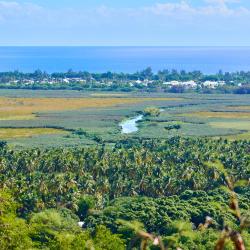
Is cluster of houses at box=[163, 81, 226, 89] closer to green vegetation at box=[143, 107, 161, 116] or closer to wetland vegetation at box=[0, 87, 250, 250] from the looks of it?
green vegetation at box=[143, 107, 161, 116]

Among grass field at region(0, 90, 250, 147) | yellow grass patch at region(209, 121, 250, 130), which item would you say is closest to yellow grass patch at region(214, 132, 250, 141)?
grass field at region(0, 90, 250, 147)

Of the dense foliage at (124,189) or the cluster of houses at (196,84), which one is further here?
the cluster of houses at (196,84)

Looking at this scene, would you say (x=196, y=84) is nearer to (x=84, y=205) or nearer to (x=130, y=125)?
(x=130, y=125)

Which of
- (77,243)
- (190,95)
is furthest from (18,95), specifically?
(77,243)

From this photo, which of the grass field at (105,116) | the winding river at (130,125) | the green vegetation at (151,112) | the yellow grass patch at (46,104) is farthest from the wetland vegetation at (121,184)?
the yellow grass patch at (46,104)

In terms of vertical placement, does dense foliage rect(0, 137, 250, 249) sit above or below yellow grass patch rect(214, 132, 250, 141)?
above

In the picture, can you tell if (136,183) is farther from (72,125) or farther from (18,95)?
(18,95)

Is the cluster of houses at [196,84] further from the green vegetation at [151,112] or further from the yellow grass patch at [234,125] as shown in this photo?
the yellow grass patch at [234,125]
